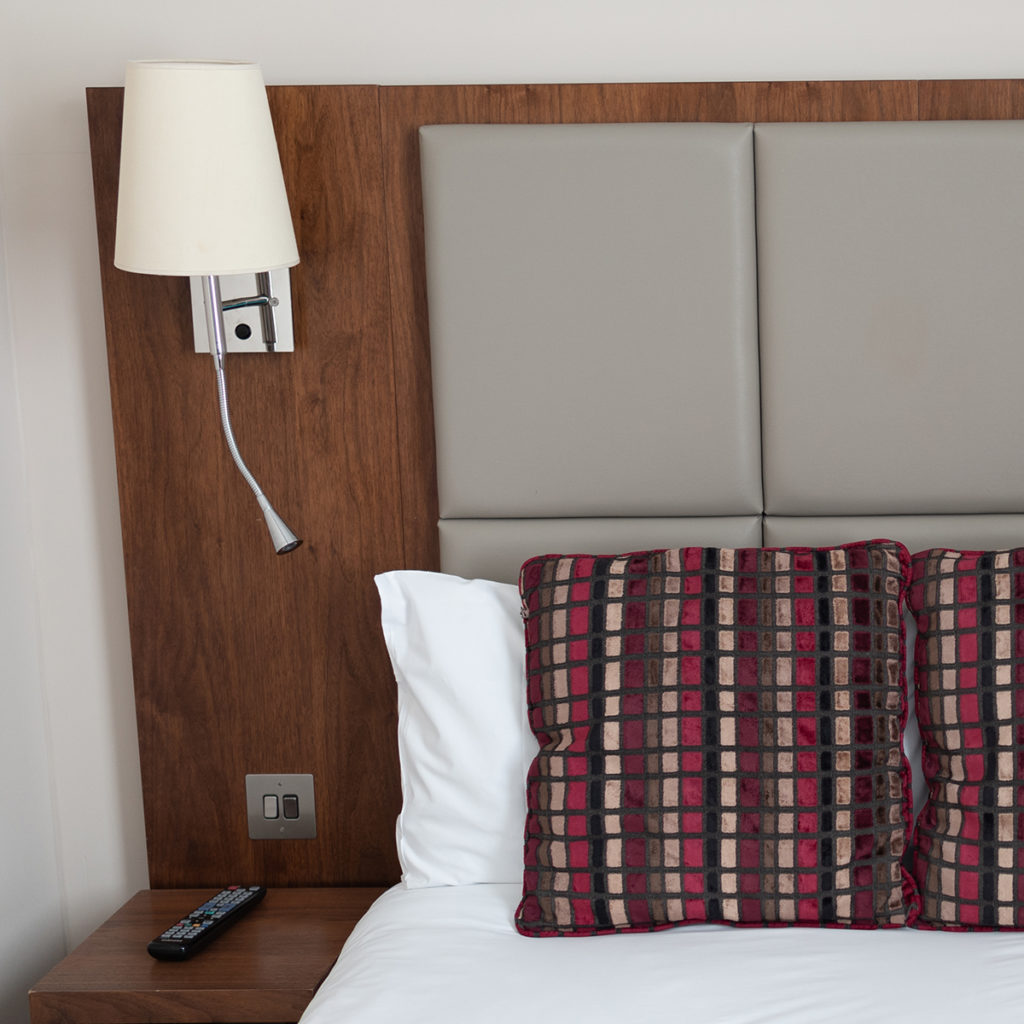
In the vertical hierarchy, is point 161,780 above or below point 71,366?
below

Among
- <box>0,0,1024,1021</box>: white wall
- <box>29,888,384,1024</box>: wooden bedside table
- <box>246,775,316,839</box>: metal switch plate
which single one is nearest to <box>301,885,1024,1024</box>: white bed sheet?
<box>29,888,384,1024</box>: wooden bedside table

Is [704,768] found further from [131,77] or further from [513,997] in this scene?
[131,77]

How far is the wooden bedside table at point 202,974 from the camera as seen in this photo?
5.06ft

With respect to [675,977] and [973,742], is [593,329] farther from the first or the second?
[675,977]

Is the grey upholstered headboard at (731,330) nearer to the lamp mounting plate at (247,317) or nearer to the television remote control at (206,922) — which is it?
the lamp mounting plate at (247,317)

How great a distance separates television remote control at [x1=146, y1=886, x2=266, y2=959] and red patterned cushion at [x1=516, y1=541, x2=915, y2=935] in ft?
1.76

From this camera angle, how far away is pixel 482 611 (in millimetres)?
1591

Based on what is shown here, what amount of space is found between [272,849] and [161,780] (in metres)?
0.22

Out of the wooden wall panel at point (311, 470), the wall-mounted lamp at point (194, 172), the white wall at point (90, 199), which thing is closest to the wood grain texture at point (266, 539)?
the wooden wall panel at point (311, 470)

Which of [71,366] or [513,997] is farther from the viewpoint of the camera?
[71,366]

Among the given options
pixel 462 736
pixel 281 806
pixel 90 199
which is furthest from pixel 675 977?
pixel 90 199

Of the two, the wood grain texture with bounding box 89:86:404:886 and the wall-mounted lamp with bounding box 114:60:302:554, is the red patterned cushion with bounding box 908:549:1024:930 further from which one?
the wall-mounted lamp with bounding box 114:60:302:554

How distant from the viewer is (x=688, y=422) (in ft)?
5.54

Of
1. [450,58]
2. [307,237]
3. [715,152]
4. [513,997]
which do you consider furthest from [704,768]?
[450,58]
